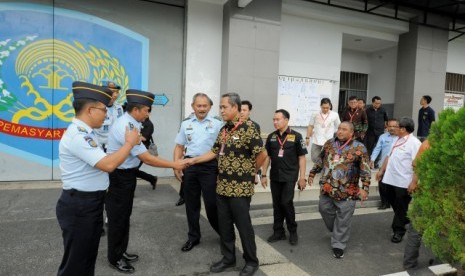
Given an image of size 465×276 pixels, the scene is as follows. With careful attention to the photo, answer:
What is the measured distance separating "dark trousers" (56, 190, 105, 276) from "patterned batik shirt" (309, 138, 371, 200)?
2778 mm

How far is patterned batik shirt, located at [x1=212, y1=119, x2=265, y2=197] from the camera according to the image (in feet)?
10.9

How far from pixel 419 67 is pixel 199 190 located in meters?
8.33

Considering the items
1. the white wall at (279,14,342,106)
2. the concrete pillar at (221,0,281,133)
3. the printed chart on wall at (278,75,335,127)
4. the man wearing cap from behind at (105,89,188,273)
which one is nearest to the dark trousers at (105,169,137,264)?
the man wearing cap from behind at (105,89,188,273)

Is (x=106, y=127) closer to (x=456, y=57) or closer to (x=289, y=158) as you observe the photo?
(x=289, y=158)

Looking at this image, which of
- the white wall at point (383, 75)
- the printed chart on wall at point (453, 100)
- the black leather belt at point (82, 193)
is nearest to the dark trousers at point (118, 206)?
the black leather belt at point (82, 193)

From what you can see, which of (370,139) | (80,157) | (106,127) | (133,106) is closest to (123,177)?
(133,106)

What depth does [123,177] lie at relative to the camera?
3.28m

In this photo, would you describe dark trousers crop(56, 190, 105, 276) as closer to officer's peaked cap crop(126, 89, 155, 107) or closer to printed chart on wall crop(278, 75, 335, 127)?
officer's peaked cap crop(126, 89, 155, 107)

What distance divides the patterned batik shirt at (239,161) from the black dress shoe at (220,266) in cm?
76

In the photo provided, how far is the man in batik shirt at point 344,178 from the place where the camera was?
399 centimetres

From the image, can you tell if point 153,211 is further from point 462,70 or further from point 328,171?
point 462,70

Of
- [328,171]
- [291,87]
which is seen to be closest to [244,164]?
[328,171]

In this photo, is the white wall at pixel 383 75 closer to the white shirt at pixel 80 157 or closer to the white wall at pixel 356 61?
the white wall at pixel 356 61

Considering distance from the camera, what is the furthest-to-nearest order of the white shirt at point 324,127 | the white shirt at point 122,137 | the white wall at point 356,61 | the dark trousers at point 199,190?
the white wall at point 356,61 → the white shirt at point 324,127 → the dark trousers at point 199,190 → the white shirt at point 122,137
